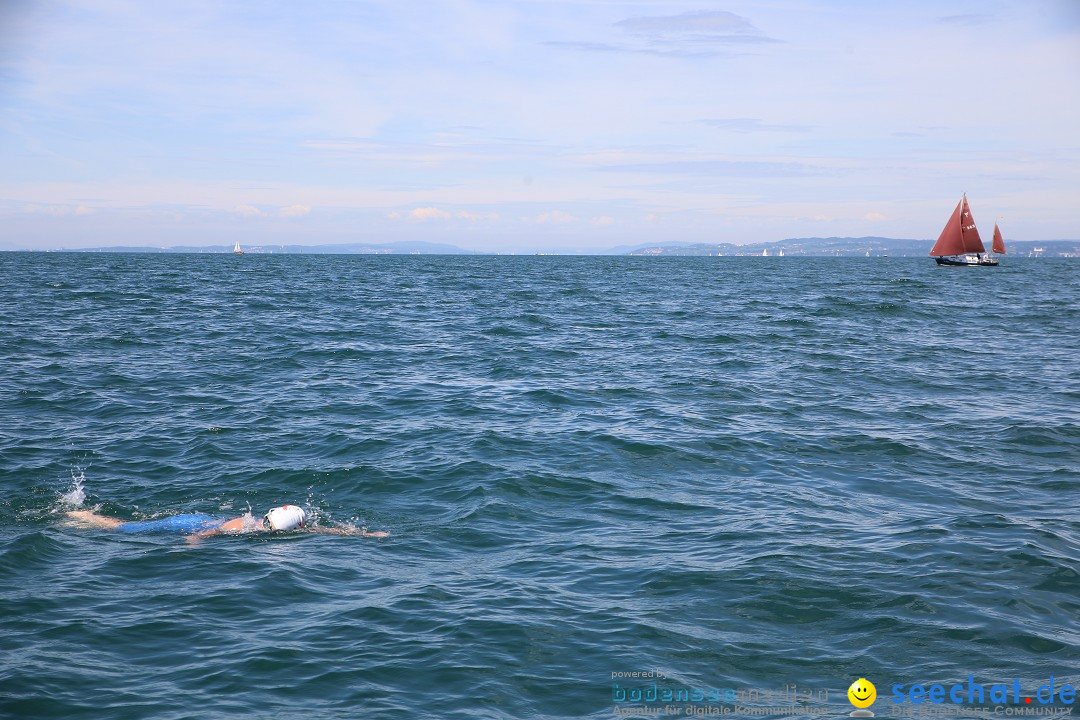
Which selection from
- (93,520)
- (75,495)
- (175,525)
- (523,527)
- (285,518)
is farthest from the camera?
(75,495)

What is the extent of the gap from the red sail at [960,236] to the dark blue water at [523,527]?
76.5m

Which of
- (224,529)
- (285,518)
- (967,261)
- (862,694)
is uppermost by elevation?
(967,261)

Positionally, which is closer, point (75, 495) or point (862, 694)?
point (862, 694)

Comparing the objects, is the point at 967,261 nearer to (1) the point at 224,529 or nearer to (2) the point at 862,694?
(2) the point at 862,694

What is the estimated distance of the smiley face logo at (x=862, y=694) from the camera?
25.5 feet

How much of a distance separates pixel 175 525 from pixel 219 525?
669mm

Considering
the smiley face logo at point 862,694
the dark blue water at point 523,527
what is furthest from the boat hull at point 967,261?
the smiley face logo at point 862,694

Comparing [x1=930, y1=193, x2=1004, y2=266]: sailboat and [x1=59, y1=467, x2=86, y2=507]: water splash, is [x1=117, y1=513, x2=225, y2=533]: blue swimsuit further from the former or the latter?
[x1=930, y1=193, x2=1004, y2=266]: sailboat

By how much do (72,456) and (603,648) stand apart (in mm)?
12999

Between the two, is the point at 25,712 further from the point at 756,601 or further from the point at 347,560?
the point at 756,601

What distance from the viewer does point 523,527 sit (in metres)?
12.9

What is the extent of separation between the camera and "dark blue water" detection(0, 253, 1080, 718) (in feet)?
28.2

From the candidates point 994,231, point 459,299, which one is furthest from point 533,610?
point 994,231

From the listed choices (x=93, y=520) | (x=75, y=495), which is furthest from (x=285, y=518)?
(x=75, y=495)
